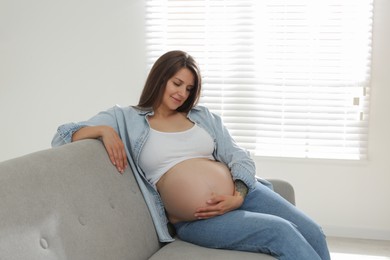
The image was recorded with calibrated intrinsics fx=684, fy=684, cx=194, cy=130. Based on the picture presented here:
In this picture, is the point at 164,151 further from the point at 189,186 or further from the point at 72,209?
the point at 72,209

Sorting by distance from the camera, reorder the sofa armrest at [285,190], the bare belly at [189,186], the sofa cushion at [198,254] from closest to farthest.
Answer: the sofa cushion at [198,254] → the bare belly at [189,186] → the sofa armrest at [285,190]

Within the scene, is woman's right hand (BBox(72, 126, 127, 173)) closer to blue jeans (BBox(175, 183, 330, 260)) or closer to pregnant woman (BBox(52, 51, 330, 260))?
pregnant woman (BBox(52, 51, 330, 260))

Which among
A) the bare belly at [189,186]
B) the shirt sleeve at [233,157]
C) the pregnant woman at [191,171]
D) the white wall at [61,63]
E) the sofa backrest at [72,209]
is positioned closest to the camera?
the sofa backrest at [72,209]

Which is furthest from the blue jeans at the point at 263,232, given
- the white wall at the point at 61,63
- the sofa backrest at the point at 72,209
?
the white wall at the point at 61,63

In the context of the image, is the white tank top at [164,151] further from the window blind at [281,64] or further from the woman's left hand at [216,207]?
the window blind at [281,64]

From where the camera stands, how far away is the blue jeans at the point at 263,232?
244 cm

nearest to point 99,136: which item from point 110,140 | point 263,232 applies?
point 110,140

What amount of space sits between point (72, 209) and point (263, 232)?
0.71 m

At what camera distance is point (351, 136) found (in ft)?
14.4

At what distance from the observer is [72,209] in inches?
85.9

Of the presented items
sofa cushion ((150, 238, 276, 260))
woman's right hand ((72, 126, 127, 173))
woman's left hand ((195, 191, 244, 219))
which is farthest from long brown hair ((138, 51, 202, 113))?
sofa cushion ((150, 238, 276, 260))

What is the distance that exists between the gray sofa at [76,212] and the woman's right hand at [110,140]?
0.10 ft

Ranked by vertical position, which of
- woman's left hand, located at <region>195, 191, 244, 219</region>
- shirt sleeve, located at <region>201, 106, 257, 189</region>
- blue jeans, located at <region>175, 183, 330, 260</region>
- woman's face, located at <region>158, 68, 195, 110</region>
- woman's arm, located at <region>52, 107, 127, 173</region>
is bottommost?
blue jeans, located at <region>175, 183, 330, 260</region>

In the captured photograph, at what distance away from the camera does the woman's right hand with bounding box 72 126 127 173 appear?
8.59ft
